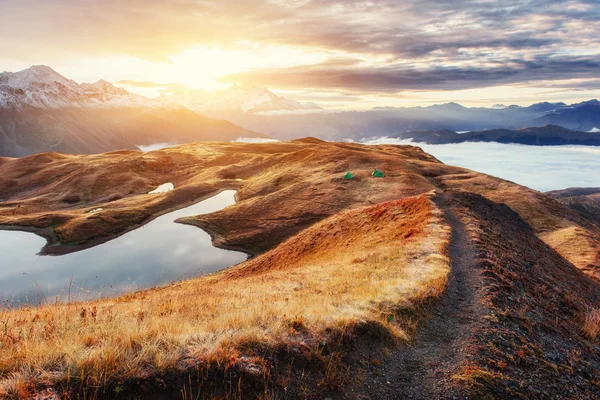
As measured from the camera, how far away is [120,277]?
43.6 meters

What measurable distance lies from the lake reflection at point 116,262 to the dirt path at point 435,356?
34.5m

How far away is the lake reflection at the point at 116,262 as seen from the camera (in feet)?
136

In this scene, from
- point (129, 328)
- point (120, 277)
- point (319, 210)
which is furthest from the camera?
point (319, 210)

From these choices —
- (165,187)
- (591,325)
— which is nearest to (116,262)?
(591,325)

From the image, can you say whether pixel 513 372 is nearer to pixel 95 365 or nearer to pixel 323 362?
pixel 323 362

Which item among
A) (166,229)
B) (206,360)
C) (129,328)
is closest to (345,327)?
(206,360)

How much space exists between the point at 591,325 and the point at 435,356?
11.2 metres

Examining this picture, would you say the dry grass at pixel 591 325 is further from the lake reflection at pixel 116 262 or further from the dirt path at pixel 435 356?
the lake reflection at pixel 116 262

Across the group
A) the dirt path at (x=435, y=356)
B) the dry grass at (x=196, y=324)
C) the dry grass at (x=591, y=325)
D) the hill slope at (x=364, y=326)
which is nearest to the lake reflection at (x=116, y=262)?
the hill slope at (x=364, y=326)

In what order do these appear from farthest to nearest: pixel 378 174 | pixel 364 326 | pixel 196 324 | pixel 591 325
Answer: pixel 378 174
pixel 591 325
pixel 364 326
pixel 196 324

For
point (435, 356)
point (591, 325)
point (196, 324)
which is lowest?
point (591, 325)

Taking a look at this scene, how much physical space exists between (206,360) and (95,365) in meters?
2.30

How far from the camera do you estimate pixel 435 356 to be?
10.5m

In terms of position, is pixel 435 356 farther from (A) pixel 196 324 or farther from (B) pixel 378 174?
(B) pixel 378 174
